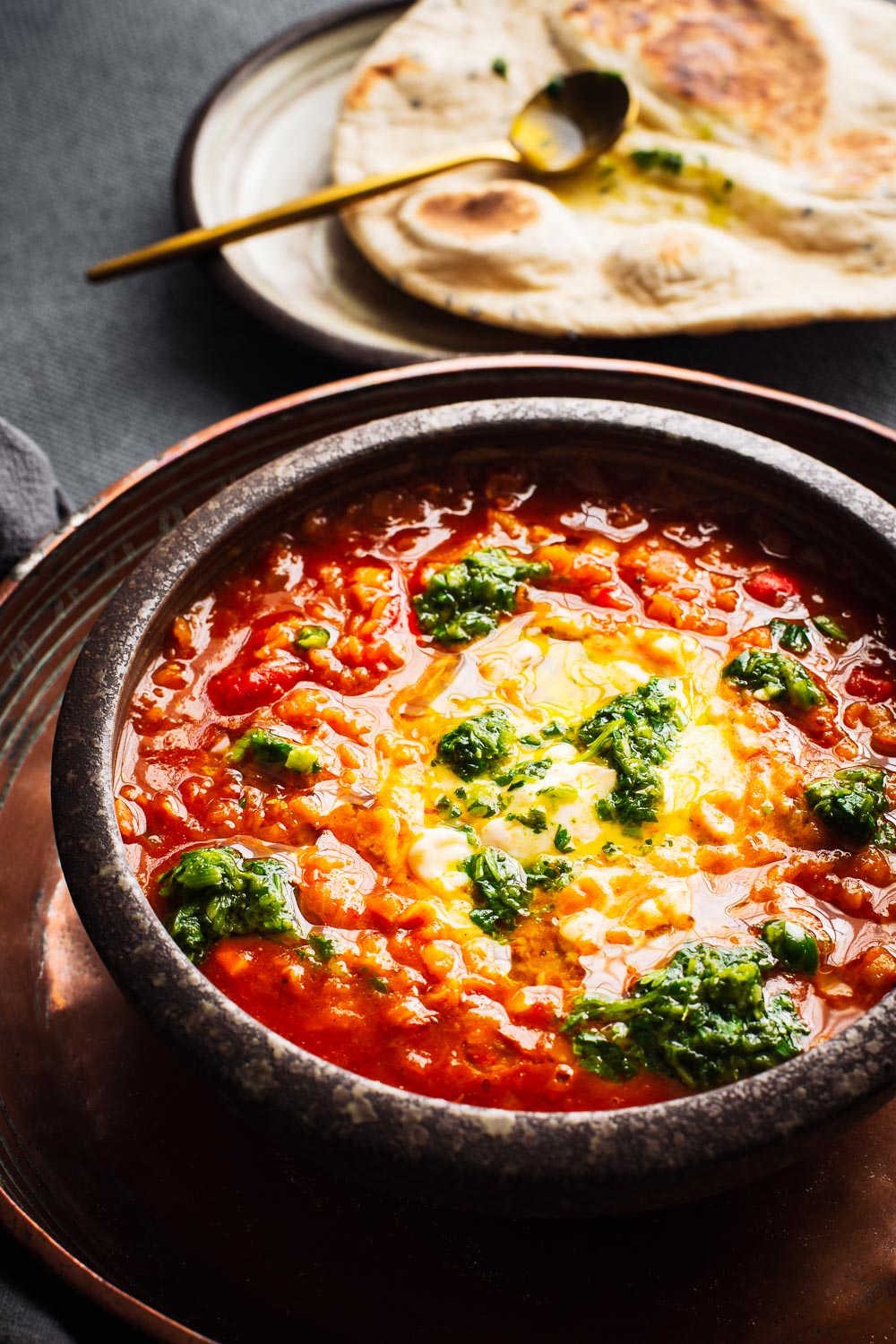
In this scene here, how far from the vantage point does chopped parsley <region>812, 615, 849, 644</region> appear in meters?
3.22

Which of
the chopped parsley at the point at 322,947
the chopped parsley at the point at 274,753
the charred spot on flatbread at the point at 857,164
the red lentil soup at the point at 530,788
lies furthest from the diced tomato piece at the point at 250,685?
the charred spot on flatbread at the point at 857,164

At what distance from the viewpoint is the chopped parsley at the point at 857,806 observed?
9.32 ft

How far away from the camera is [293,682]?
3221mm

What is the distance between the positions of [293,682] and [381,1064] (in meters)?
1.05

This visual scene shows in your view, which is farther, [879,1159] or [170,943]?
[879,1159]

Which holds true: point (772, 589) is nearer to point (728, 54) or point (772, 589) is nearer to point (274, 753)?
point (274, 753)

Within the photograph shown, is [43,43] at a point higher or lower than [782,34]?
higher

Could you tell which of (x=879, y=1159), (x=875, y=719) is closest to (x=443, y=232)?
(x=875, y=719)

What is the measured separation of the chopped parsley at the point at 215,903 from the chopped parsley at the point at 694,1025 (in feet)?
2.36

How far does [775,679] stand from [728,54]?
3568 millimetres

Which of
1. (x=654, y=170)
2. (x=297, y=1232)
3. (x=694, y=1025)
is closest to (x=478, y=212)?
(x=654, y=170)

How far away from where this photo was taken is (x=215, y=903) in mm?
2742

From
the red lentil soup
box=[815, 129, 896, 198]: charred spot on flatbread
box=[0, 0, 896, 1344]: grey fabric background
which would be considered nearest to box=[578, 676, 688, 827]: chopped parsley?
the red lentil soup

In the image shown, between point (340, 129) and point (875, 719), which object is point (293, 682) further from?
point (340, 129)
